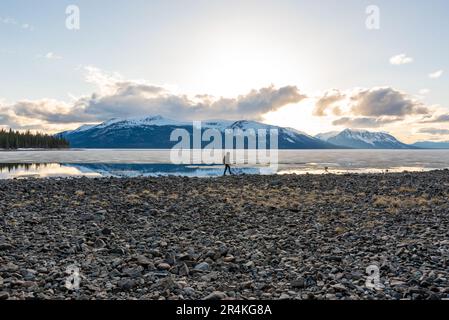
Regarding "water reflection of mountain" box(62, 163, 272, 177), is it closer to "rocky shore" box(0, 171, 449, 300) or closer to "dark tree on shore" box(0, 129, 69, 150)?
"rocky shore" box(0, 171, 449, 300)

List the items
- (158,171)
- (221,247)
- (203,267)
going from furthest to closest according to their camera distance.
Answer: (158,171) < (221,247) < (203,267)

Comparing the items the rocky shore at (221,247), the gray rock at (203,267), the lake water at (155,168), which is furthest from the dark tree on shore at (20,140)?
the gray rock at (203,267)

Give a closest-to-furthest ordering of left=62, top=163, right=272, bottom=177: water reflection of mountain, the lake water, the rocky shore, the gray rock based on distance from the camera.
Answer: the rocky shore, the gray rock, left=62, top=163, right=272, bottom=177: water reflection of mountain, the lake water

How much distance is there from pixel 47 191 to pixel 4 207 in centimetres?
645

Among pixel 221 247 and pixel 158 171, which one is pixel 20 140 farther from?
pixel 221 247

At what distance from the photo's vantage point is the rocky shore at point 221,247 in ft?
26.2

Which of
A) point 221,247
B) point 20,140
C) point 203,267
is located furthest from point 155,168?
point 20,140

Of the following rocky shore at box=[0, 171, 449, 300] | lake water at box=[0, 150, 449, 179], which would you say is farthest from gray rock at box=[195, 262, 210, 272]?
lake water at box=[0, 150, 449, 179]

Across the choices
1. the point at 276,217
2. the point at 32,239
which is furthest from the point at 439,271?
the point at 32,239

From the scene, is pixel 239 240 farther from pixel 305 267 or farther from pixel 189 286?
pixel 189 286

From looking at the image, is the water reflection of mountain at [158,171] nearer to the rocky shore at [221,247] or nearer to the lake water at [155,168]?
the lake water at [155,168]

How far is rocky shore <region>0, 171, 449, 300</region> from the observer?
798 cm

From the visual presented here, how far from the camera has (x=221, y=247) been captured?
11352mm

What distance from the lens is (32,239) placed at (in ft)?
39.9
